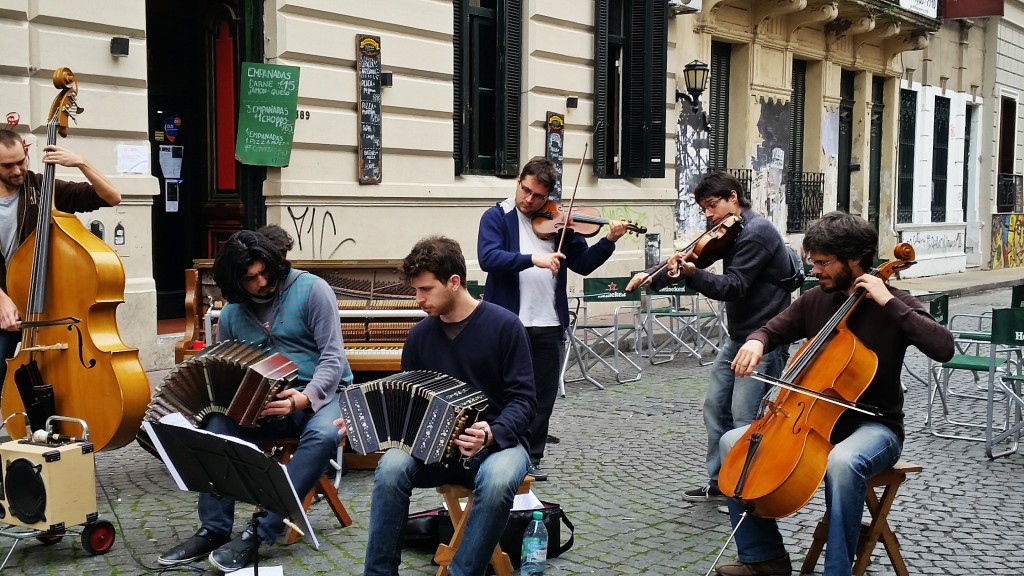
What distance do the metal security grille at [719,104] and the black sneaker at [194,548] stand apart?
43.2 feet

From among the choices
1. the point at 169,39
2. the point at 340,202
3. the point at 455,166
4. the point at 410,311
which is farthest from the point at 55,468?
the point at 455,166

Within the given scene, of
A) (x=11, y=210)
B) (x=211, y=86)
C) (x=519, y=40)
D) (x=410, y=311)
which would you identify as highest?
(x=519, y=40)

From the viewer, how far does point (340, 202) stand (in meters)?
11.2

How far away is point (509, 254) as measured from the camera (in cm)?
612

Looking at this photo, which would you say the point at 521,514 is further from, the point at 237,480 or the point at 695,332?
the point at 695,332

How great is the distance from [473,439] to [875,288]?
1638mm

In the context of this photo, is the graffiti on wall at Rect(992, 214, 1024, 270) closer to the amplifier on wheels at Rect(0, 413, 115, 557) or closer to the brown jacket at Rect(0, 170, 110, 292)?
the brown jacket at Rect(0, 170, 110, 292)

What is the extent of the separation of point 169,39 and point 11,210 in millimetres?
6030

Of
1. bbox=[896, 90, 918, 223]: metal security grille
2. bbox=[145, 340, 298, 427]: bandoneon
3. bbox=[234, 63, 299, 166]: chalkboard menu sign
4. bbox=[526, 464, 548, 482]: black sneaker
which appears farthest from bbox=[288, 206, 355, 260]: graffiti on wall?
bbox=[896, 90, 918, 223]: metal security grille

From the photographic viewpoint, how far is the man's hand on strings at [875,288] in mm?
4258

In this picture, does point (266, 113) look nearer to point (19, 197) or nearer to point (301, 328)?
point (19, 197)

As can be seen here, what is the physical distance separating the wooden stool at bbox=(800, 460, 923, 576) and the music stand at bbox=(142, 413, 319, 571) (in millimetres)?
2183

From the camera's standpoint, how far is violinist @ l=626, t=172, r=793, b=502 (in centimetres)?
566

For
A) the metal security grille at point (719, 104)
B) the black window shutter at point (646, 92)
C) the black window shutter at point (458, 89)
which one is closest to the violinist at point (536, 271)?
the black window shutter at point (458, 89)
